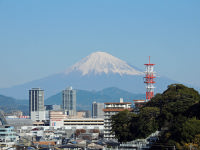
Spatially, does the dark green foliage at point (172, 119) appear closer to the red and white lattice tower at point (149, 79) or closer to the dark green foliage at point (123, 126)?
the dark green foliage at point (123, 126)

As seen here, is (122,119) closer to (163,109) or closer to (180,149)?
(163,109)

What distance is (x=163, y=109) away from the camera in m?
77.1

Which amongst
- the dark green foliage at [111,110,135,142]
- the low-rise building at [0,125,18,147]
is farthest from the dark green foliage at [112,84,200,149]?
the low-rise building at [0,125,18,147]

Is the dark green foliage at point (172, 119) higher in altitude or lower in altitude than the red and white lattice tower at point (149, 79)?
lower

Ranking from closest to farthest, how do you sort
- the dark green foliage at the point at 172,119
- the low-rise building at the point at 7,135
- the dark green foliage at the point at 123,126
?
the dark green foliage at the point at 172,119 → the dark green foliage at the point at 123,126 → the low-rise building at the point at 7,135

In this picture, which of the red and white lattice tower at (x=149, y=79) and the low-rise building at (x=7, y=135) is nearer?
the low-rise building at (x=7, y=135)

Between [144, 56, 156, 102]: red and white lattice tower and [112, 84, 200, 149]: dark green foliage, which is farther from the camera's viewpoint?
[144, 56, 156, 102]: red and white lattice tower

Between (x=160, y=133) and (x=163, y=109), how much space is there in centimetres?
501

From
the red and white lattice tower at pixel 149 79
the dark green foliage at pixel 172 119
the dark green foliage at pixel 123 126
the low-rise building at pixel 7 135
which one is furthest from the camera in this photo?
the red and white lattice tower at pixel 149 79

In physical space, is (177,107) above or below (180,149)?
above

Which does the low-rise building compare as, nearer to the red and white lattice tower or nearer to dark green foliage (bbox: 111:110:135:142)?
the red and white lattice tower

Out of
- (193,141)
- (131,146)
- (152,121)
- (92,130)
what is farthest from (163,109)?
(92,130)

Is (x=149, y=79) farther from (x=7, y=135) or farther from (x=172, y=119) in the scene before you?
(x=172, y=119)

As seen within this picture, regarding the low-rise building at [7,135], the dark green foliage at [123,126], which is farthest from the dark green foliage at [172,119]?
the low-rise building at [7,135]
